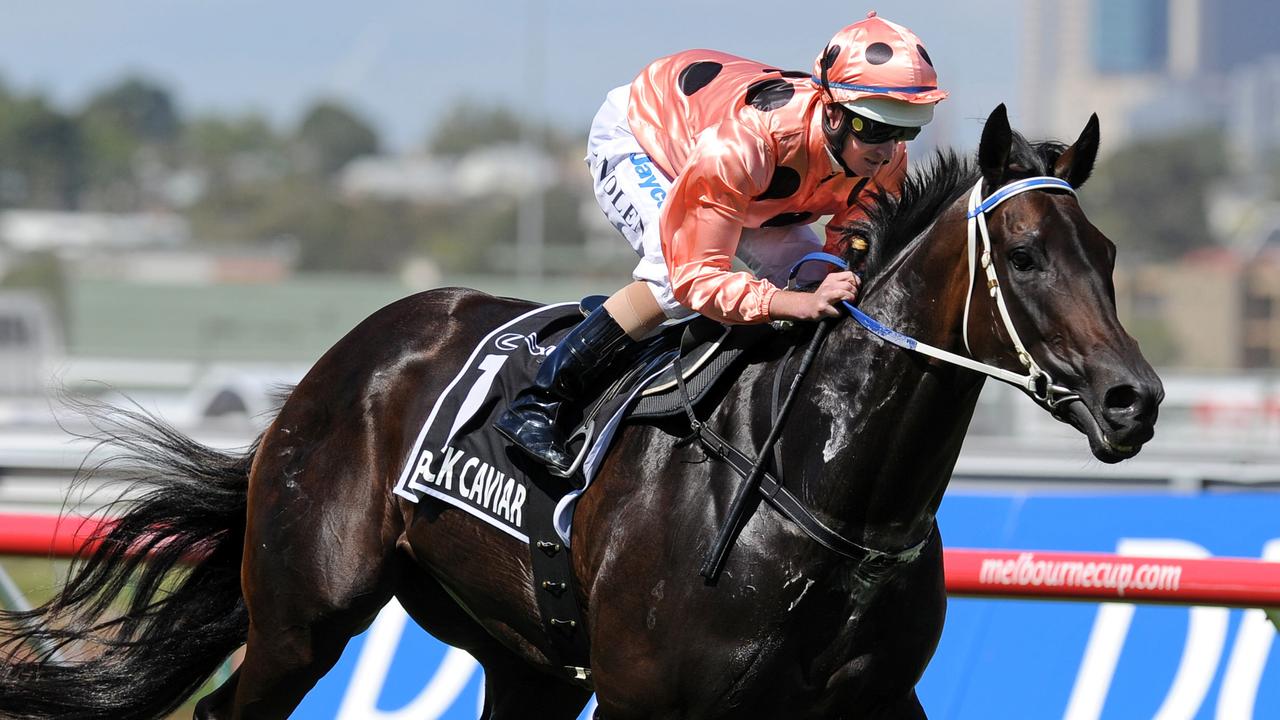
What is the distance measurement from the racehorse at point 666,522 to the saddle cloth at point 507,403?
1.9 inches

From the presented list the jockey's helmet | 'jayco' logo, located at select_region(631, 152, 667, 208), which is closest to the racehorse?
the jockey's helmet

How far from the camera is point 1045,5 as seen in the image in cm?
2897

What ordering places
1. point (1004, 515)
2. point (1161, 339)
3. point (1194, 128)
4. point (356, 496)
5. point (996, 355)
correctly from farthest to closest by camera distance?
1. point (1194, 128)
2. point (1161, 339)
3. point (1004, 515)
4. point (356, 496)
5. point (996, 355)

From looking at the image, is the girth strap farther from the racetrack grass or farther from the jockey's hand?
the racetrack grass

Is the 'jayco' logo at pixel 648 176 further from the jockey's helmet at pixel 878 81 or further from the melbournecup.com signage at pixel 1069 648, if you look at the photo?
the melbournecup.com signage at pixel 1069 648

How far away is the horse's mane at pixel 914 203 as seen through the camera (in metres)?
3.11

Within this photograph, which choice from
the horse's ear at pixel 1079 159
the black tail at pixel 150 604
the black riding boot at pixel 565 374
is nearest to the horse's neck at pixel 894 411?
the horse's ear at pixel 1079 159

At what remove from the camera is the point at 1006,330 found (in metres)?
2.81

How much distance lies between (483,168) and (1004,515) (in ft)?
121

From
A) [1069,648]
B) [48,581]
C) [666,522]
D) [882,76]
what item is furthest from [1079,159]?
[48,581]

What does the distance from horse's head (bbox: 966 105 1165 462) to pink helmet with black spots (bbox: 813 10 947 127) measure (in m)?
0.25

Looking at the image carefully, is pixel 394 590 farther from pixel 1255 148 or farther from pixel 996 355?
pixel 1255 148

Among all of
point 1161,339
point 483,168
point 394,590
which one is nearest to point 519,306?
point 394,590

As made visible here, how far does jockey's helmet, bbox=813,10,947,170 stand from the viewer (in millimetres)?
3066
